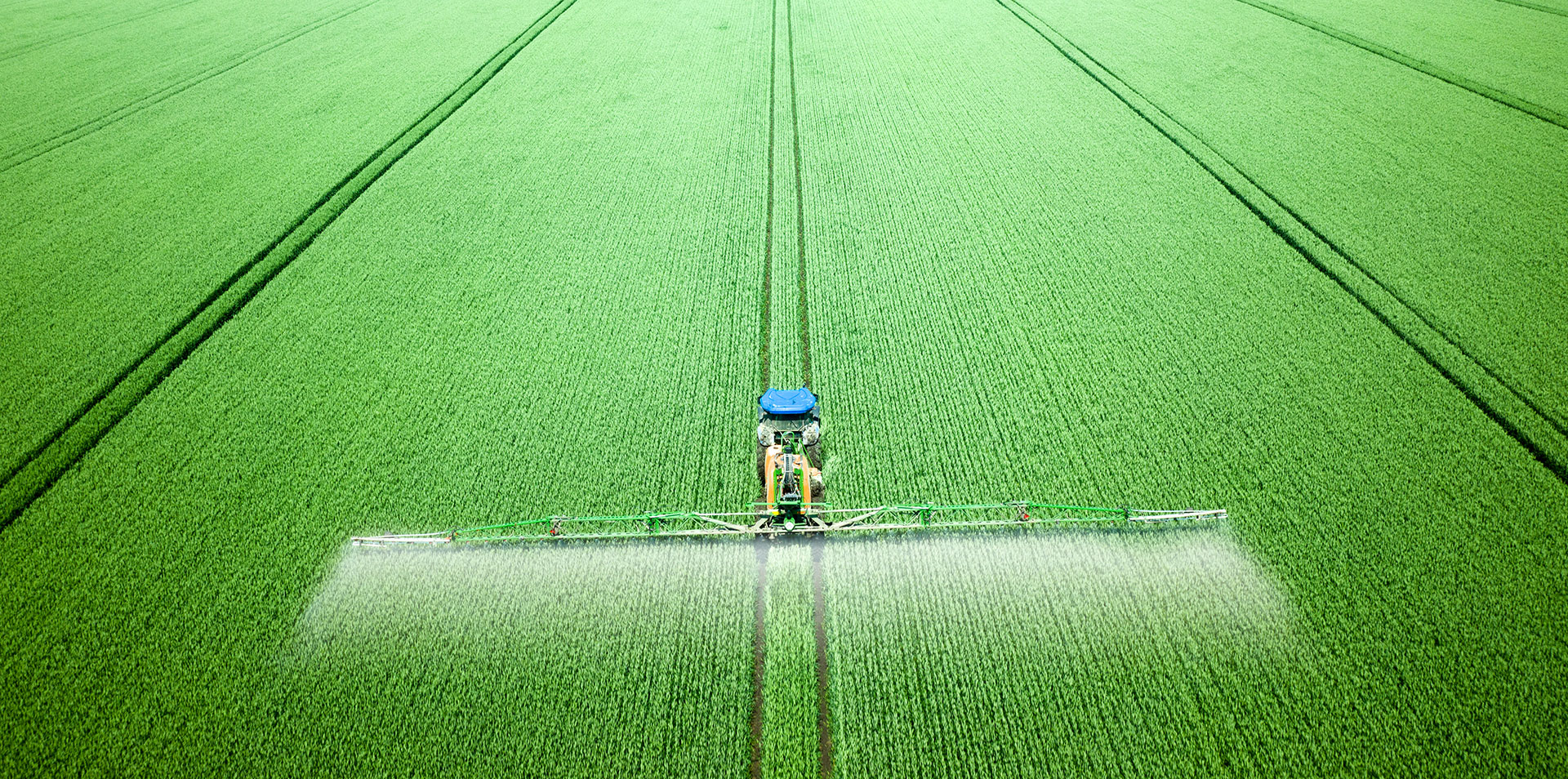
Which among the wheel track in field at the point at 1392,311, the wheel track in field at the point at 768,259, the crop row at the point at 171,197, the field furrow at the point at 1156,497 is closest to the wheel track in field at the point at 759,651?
the field furrow at the point at 1156,497

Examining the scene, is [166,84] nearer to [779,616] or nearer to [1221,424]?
[779,616]

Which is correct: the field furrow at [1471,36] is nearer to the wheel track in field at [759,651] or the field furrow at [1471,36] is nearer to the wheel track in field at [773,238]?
the wheel track in field at [773,238]

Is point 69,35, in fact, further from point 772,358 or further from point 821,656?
point 821,656

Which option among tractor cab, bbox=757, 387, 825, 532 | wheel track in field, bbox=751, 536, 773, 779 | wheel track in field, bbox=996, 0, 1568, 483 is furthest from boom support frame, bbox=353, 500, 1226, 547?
wheel track in field, bbox=996, 0, 1568, 483

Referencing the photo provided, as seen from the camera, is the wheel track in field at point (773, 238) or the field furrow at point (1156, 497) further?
the wheel track in field at point (773, 238)

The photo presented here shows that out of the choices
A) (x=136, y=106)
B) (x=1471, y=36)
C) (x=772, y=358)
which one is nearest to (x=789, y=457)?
(x=772, y=358)

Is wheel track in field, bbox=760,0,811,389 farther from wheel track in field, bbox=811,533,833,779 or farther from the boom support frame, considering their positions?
wheel track in field, bbox=811,533,833,779
